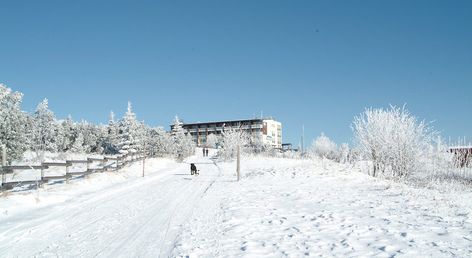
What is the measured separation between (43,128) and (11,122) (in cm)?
3926

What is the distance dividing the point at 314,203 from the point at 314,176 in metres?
9.84

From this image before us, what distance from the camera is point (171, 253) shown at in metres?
8.37

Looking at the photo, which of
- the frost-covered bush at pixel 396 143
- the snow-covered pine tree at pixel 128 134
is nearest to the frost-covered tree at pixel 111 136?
the snow-covered pine tree at pixel 128 134

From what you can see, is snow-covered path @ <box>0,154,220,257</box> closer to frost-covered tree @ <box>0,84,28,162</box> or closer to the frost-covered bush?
the frost-covered bush

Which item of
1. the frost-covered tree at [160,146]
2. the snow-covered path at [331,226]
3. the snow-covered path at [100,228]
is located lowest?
the snow-covered path at [100,228]

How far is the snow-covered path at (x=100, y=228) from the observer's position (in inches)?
352

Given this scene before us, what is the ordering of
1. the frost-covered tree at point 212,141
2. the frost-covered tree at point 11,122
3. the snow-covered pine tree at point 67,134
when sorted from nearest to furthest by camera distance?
the frost-covered tree at point 11,122 < the snow-covered pine tree at point 67,134 < the frost-covered tree at point 212,141

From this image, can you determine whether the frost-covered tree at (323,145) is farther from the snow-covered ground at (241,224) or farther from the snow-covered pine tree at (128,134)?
the snow-covered ground at (241,224)

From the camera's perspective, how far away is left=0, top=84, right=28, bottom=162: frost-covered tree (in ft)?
146

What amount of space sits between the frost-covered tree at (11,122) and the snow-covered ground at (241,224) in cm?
3043

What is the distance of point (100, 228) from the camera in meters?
11.3

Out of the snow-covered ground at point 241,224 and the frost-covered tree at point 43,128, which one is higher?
the frost-covered tree at point 43,128

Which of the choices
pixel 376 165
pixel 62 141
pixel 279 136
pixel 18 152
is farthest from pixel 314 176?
pixel 279 136

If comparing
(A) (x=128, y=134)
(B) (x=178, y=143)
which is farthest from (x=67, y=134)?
(A) (x=128, y=134)
